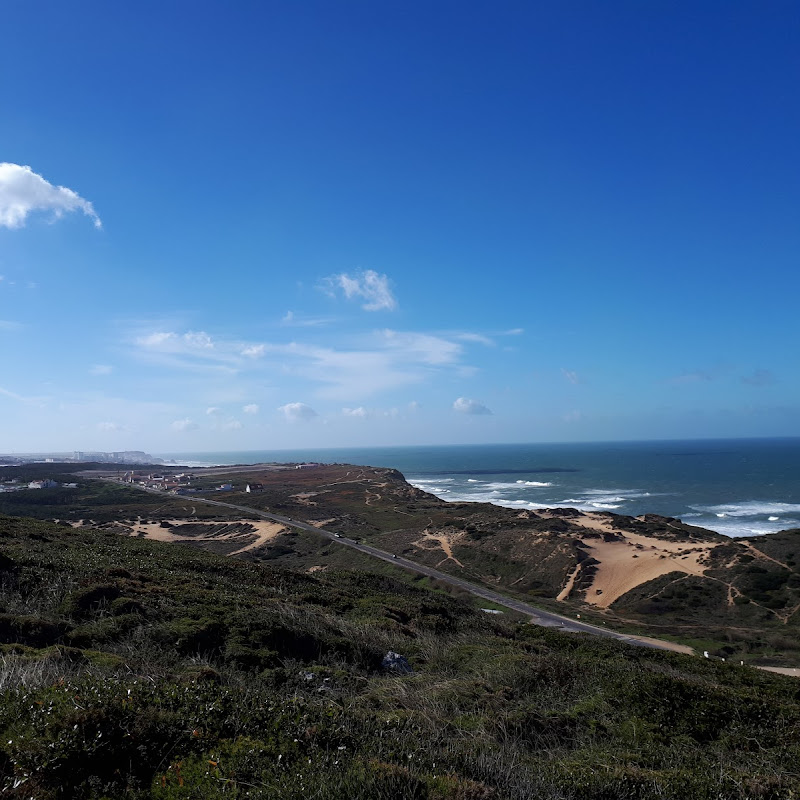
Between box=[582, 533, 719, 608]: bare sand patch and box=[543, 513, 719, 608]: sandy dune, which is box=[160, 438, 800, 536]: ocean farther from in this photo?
box=[582, 533, 719, 608]: bare sand patch

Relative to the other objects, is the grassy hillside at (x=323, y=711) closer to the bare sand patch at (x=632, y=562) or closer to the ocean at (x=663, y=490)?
the bare sand patch at (x=632, y=562)

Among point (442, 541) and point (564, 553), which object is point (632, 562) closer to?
point (564, 553)

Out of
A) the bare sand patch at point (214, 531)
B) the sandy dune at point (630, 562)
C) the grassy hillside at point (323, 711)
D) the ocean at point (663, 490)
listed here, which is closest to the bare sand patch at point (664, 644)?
the sandy dune at point (630, 562)

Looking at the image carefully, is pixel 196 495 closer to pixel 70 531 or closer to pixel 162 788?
pixel 70 531

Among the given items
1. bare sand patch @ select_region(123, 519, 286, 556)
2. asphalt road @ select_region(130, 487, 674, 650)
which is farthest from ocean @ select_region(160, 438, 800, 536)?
bare sand patch @ select_region(123, 519, 286, 556)

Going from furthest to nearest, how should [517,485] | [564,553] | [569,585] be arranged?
[517,485]
[564,553]
[569,585]

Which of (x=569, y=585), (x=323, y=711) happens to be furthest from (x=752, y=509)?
(x=323, y=711)
